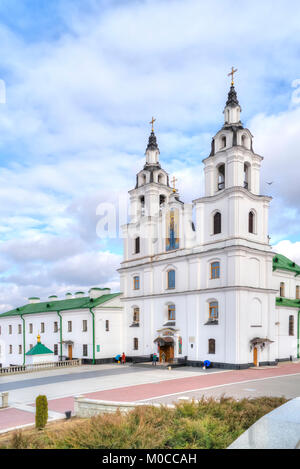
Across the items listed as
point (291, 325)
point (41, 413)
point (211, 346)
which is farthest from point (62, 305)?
point (41, 413)

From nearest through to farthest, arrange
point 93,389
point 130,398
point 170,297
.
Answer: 1. point 130,398
2. point 93,389
3. point 170,297

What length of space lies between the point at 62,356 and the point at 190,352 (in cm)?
1715

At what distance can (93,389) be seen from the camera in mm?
23469

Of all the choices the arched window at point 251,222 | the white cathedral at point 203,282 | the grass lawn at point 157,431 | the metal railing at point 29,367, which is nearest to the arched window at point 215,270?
the white cathedral at point 203,282

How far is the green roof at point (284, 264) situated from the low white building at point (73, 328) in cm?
1788

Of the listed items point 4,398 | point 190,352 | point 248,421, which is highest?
point 248,421

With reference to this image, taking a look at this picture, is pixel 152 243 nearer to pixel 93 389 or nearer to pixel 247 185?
pixel 247 185

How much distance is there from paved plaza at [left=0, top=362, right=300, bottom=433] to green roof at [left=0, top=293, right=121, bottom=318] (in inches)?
459

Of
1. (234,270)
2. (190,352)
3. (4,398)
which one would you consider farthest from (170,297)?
(4,398)

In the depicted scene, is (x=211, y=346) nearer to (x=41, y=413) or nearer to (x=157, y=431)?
(x=41, y=413)

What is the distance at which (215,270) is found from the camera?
117 ft

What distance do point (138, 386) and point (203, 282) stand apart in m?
14.2

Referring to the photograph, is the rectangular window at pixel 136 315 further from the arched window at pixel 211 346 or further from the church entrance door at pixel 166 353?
the arched window at pixel 211 346
